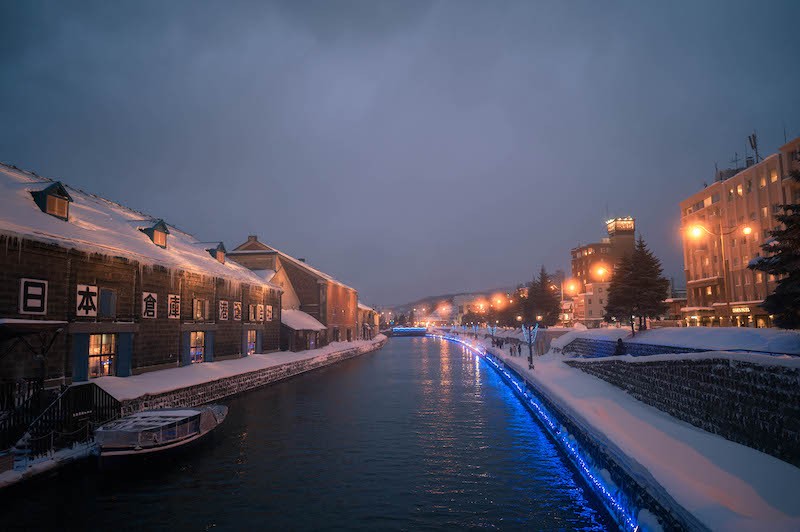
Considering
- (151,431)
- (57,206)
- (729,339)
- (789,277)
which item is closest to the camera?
(151,431)

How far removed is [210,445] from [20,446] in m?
6.55

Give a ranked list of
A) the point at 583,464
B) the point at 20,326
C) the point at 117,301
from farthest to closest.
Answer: the point at 117,301, the point at 20,326, the point at 583,464

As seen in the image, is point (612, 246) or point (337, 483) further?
point (612, 246)

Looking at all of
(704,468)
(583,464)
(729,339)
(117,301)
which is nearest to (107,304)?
(117,301)

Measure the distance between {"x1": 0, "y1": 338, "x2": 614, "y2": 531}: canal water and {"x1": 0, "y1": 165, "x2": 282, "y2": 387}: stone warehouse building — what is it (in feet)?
20.8

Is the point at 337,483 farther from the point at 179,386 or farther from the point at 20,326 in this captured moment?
the point at 179,386

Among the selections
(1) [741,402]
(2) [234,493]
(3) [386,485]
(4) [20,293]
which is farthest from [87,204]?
(1) [741,402]

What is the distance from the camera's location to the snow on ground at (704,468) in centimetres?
961

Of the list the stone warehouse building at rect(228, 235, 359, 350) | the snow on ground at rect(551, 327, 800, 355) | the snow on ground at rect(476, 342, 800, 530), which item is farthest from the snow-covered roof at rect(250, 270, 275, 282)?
the snow on ground at rect(476, 342, 800, 530)

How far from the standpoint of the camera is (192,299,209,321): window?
115 feet

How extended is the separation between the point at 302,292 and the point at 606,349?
41274 millimetres

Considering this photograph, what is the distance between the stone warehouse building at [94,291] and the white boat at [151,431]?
3.64 m

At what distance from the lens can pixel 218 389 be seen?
98.1 ft

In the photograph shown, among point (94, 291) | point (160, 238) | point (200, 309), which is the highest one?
point (160, 238)
